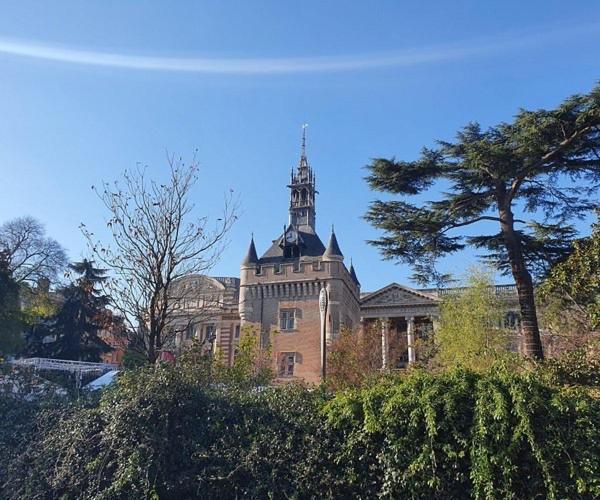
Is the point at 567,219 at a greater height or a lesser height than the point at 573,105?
lesser

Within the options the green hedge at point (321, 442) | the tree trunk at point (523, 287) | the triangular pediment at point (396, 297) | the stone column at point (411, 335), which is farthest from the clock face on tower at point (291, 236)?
the green hedge at point (321, 442)

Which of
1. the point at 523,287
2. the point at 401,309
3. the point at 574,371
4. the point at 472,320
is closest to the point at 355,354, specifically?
the point at 472,320

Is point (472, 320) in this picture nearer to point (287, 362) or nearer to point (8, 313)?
point (287, 362)

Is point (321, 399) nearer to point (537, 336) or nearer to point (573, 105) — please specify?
point (537, 336)

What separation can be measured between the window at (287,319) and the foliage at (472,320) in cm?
1273

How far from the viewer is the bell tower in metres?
43.8

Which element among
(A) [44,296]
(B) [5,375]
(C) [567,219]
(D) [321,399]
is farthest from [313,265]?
(D) [321,399]

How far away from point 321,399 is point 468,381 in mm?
1938

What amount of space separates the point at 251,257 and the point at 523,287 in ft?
94.0

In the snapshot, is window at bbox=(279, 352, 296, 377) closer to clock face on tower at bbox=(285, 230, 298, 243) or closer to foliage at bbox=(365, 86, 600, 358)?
clock face on tower at bbox=(285, 230, 298, 243)

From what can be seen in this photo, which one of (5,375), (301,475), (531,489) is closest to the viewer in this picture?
(531,489)

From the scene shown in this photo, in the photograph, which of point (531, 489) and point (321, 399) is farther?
point (321, 399)

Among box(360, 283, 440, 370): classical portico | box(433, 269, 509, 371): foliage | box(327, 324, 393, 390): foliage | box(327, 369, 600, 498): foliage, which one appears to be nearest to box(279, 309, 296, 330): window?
box(360, 283, 440, 370): classical portico

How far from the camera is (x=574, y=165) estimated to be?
1223 cm
